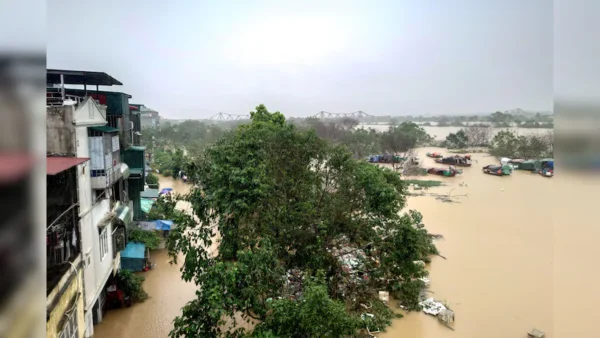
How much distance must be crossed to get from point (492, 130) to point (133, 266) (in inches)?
703

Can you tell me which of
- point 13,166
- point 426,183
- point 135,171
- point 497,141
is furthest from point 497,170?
point 13,166

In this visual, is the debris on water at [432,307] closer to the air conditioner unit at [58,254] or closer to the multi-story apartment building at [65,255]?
the multi-story apartment building at [65,255]

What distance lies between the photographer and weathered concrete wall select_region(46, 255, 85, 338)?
2109 millimetres

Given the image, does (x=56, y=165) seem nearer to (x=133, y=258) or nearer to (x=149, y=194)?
(x=133, y=258)

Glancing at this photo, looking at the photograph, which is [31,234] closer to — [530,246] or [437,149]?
[530,246]

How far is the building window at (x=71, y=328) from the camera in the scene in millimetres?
2407

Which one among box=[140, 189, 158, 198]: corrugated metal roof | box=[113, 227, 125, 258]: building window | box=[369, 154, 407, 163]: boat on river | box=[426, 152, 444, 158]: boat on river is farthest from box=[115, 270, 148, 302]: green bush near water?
box=[426, 152, 444, 158]: boat on river

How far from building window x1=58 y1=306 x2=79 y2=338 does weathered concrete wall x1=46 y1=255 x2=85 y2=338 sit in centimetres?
4

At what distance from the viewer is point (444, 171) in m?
15.6

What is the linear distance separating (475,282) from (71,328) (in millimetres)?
5485

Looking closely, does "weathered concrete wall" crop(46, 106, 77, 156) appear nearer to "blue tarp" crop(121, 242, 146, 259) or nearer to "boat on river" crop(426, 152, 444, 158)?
"blue tarp" crop(121, 242, 146, 259)

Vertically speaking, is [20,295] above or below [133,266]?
above

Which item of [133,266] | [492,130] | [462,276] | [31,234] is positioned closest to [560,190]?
[31,234]

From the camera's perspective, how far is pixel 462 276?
6125mm
